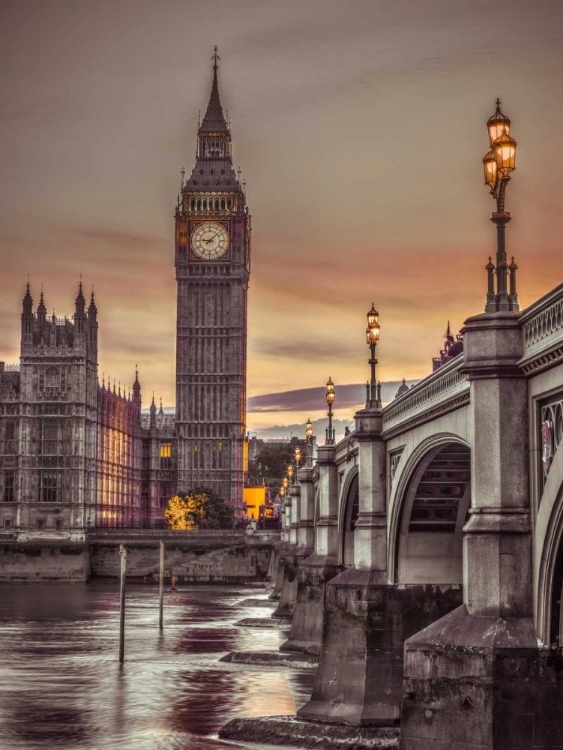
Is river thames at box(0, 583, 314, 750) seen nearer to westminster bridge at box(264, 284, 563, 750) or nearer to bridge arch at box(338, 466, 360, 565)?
bridge arch at box(338, 466, 360, 565)

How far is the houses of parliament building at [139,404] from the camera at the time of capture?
527 feet

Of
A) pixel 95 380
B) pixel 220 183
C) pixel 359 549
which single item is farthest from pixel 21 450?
pixel 359 549

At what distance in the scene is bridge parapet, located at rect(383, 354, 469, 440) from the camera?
26.1 meters

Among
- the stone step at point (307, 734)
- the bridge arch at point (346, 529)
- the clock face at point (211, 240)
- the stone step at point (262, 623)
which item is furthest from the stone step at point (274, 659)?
the clock face at point (211, 240)

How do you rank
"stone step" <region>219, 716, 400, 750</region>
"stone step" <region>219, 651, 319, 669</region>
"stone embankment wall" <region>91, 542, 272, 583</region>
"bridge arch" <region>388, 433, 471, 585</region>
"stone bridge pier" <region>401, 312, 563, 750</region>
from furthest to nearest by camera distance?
"stone embankment wall" <region>91, 542, 272, 583</region> < "stone step" <region>219, 651, 319, 669</region> < "bridge arch" <region>388, 433, 471, 585</region> < "stone step" <region>219, 716, 400, 750</region> < "stone bridge pier" <region>401, 312, 563, 750</region>

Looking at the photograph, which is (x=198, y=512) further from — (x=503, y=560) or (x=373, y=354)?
(x=503, y=560)

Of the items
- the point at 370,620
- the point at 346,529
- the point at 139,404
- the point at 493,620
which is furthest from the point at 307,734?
the point at 139,404

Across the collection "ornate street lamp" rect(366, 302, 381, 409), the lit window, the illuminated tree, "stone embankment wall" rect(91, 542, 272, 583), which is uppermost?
the lit window

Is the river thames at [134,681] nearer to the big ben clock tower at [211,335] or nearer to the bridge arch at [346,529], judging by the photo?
the bridge arch at [346,529]

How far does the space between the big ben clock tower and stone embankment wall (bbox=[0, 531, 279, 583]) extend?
117 feet

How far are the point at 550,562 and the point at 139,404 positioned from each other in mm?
176846

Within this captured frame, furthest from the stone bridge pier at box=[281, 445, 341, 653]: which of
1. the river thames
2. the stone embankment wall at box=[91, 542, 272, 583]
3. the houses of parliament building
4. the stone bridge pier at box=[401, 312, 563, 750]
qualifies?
the houses of parliament building

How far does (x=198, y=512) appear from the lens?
170 metres

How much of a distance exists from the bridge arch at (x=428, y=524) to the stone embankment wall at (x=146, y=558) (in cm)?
10822
